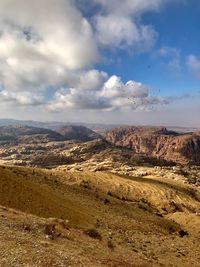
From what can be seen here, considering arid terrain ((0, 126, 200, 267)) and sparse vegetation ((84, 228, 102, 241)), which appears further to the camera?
sparse vegetation ((84, 228, 102, 241))

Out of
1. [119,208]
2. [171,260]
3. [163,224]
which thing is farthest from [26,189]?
[163,224]

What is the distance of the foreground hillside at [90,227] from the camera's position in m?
8.34

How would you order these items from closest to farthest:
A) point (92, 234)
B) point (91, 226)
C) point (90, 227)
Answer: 1. point (92, 234)
2. point (90, 227)
3. point (91, 226)

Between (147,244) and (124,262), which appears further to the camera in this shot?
(147,244)

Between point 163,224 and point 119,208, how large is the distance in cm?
554

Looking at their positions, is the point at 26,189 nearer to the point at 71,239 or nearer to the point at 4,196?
the point at 4,196

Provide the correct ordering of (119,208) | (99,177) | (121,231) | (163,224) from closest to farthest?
(121,231)
(163,224)
(119,208)
(99,177)

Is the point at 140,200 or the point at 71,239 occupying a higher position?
the point at 71,239

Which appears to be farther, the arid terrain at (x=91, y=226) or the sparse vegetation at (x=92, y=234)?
the sparse vegetation at (x=92, y=234)

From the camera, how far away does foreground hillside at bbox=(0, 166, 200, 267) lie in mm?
8336

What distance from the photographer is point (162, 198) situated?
31125mm

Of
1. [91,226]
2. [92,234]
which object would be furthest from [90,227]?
[92,234]

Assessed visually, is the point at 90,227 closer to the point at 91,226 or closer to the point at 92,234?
A: the point at 91,226

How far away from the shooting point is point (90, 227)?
50.9ft
